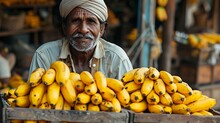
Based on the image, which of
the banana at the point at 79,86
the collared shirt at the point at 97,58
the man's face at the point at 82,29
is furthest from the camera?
the collared shirt at the point at 97,58

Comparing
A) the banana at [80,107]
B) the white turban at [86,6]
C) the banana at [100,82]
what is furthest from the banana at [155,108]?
the white turban at [86,6]

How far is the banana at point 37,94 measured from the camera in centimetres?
305

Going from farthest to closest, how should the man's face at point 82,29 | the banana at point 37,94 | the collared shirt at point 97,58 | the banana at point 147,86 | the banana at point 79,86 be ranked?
the collared shirt at point 97,58 < the man's face at point 82,29 < the banana at point 147,86 < the banana at point 79,86 < the banana at point 37,94

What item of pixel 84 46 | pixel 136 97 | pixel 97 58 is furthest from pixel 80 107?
pixel 97 58

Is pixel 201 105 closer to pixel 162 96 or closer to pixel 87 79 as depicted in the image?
pixel 162 96

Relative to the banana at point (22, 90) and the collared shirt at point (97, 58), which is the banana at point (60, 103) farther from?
the collared shirt at point (97, 58)

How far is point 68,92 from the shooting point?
10.2 feet

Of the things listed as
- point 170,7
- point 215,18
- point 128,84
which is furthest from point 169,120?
point 215,18

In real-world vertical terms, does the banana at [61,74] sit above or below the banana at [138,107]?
above

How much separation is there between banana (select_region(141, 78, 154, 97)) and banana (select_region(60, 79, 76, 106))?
1.53ft

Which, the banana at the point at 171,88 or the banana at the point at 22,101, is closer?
the banana at the point at 22,101

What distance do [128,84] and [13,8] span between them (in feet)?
23.0

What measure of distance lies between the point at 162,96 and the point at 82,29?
3.38ft

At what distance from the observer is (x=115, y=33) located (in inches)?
454
